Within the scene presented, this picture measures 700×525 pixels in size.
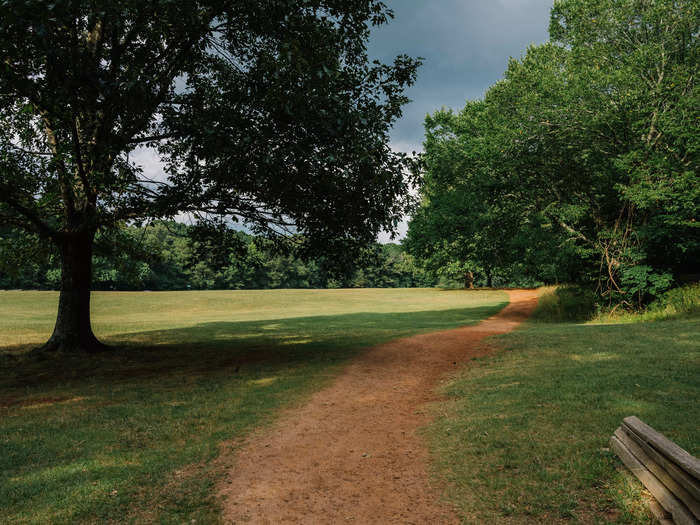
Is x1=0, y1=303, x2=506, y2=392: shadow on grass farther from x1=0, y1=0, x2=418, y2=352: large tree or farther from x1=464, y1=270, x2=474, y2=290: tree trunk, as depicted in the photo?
x1=464, y1=270, x2=474, y2=290: tree trunk

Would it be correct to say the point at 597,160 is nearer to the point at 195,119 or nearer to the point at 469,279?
the point at 195,119

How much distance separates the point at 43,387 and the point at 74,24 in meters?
8.29

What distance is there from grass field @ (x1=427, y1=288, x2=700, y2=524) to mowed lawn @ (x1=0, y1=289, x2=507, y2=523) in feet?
10.1

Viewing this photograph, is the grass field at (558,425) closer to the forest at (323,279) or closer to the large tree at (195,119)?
the forest at (323,279)

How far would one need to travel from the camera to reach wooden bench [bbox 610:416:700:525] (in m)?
3.21

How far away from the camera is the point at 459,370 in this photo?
10727mm

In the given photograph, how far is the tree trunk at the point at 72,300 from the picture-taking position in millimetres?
13078

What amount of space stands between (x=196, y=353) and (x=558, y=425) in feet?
39.6

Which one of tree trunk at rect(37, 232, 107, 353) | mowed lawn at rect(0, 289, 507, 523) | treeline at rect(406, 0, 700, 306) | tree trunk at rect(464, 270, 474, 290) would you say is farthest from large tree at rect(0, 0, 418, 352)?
tree trunk at rect(464, 270, 474, 290)

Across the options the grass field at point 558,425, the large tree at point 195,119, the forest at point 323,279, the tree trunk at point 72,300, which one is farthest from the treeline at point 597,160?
the tree trunk at point 72,300

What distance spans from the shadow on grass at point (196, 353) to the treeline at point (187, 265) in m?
Result: 2.62

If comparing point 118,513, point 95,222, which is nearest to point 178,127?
point 95,222

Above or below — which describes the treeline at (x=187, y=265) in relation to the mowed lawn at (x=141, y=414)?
above

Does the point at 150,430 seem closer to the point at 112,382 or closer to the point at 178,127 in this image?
the point at 112,382
